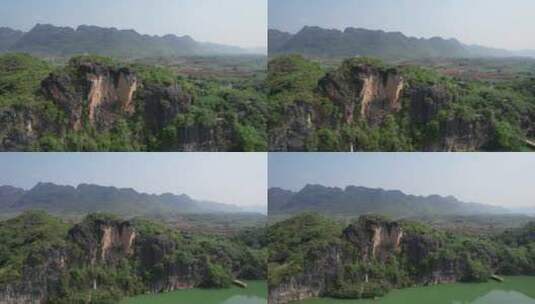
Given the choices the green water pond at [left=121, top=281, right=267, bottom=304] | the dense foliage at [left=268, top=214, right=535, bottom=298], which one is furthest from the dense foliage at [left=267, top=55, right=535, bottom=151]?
the green water pond at [left=121, top=281, right=267, bottom=304]

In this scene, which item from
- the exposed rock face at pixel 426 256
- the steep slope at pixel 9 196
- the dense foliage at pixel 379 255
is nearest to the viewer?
the steep slope at pixel 9 196

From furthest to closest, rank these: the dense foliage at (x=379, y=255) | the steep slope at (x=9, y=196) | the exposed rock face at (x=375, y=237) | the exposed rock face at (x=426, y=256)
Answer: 1. the exposed rock face at (x=426, y=256)
2. the exposed rock face at (x=375, y=237)
3. the dense foliage at (x=379, y=255)
4. the steep slope at (x=9, y=196)

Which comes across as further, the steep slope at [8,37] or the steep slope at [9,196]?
the steep slope at [8,37]

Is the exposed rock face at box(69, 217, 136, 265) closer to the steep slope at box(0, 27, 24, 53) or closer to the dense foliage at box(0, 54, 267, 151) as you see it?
the dense foliage at box(0, 54, 267, 151)

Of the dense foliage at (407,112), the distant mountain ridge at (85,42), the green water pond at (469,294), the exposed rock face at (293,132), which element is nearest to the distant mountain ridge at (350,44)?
the dense foliage at (407,112)

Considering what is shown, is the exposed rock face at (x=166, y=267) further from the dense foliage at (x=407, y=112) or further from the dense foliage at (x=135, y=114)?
the dense foliage at (x=407, y=112)

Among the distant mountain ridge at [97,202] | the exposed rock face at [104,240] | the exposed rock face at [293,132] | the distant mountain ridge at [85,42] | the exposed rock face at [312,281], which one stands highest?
the distant mountain ridge at [85,42]

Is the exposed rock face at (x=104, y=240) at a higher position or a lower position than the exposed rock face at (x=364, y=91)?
lower

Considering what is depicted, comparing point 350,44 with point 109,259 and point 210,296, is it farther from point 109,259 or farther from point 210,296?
point 109,259
